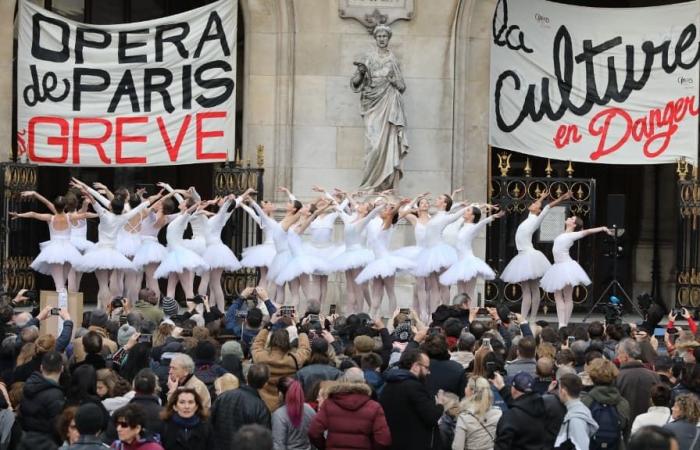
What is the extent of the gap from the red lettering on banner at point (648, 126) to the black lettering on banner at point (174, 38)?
22.8 ft

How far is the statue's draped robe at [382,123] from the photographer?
23.6 m

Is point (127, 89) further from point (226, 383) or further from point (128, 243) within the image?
point (226, 383)

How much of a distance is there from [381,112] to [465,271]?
11.9 ft

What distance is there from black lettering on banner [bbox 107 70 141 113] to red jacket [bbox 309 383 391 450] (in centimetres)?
1551

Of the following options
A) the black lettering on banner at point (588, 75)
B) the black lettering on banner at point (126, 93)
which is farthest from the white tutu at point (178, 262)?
the black lettering on banner at point (588, 75)

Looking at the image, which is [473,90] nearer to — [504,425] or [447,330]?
[447,330]

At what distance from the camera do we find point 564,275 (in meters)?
21.2

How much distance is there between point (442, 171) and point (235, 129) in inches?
149

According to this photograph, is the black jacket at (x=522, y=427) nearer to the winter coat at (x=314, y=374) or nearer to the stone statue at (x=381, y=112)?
the winter coat at (x=314, y=374)

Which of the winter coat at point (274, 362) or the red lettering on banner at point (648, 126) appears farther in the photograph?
the red lettering on banner at point (648, 126)

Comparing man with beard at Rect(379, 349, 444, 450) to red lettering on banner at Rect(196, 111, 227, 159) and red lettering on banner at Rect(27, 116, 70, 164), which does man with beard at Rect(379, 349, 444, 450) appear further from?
red lettering on banner at Rect(27, 116, 70, 164)

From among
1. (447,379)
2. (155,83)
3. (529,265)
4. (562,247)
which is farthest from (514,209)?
(447,379)

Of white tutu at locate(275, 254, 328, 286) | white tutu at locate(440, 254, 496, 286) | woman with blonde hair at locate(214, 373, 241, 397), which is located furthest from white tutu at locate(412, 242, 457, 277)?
woman with blonde hair at locate(214, 373, 241, 397)

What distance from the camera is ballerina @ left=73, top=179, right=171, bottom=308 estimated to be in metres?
20.8
